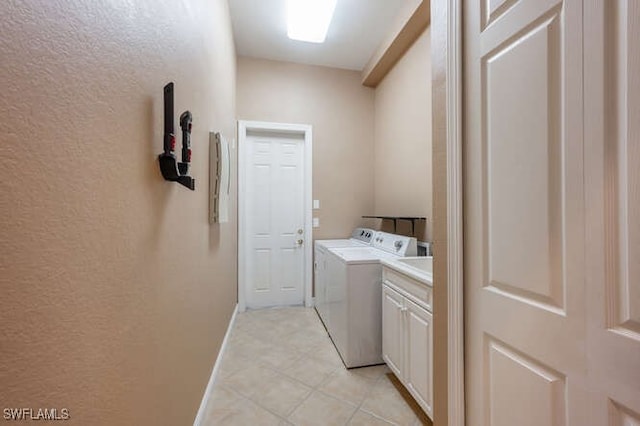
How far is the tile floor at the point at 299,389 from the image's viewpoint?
5.46ft

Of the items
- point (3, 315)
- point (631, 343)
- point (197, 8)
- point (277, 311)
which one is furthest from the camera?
point (277, 311)

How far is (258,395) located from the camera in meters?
1.86

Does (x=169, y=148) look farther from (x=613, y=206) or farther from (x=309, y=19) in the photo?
(x=309, y=19)

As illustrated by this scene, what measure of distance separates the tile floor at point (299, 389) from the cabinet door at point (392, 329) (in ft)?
0.61

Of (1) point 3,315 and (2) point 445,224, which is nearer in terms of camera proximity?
(1) point 3,315

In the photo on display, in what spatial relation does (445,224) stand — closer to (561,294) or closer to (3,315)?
(561,294)

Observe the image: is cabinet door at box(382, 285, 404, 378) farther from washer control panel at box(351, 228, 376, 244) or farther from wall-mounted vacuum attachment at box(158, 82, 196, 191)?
wall-mounted vacuum attachment at box(158, 82, 196, 191)

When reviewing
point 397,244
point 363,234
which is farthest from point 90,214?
point 363,234

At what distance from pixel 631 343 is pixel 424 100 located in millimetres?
2300

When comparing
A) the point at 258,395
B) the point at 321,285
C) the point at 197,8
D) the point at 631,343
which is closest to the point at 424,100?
the point at 197,8

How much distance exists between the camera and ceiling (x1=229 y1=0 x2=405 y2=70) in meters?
2.55

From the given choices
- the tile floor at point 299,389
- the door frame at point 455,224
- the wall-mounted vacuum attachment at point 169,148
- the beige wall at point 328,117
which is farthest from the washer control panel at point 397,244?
the wall-mounted vacuum attachment at point 169,148

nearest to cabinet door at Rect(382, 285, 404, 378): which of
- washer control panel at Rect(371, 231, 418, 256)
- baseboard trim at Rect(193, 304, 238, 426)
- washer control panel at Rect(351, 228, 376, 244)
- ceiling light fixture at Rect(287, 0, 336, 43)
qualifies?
washer control panel at Rect(371, 231, 418, 256)

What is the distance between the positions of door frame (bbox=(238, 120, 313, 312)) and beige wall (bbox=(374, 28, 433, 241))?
88 centimetres
